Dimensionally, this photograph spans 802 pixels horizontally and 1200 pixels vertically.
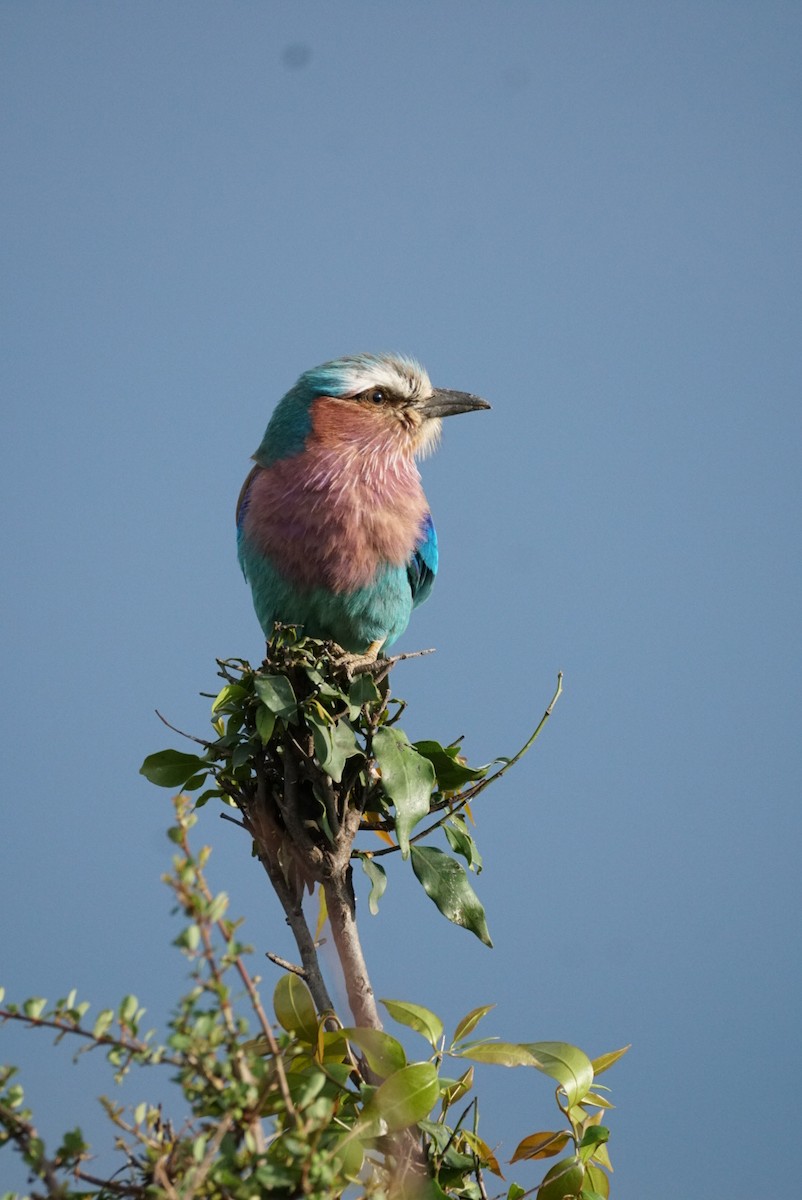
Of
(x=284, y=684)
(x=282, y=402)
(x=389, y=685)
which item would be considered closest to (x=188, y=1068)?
(x=284, y=684)

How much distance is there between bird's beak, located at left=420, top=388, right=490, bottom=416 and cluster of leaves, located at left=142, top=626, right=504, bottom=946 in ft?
5.58

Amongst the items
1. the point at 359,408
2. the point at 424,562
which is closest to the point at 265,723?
the point at 424,562

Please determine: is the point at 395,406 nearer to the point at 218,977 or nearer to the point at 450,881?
the point at 450,881

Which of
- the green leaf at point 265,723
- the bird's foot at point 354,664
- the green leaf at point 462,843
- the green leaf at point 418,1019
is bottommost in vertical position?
the green leaf at point 418,1019

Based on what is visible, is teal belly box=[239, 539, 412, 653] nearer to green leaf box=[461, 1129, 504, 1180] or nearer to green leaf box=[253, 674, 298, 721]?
green leaf box=[253, 674, 298, 721]

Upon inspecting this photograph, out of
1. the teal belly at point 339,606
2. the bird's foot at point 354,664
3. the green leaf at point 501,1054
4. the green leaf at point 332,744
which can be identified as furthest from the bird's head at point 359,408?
the green leaf at point 501,1054

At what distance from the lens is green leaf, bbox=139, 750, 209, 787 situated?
3166mm

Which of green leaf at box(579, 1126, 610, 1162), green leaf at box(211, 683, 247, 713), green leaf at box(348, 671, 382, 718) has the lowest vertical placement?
green leaf at box(579, 1126, 610, 1162)

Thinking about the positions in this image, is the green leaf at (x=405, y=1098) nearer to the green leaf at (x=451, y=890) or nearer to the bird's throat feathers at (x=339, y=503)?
the green leaf at (x=451, y=890)

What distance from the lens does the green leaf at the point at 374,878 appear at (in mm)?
2924

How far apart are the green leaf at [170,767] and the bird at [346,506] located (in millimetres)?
828

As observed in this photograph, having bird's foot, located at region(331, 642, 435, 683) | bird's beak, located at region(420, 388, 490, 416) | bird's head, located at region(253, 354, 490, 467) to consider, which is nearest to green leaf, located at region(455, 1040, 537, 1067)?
bird's foot, located at region(331, 642, 435, 683)

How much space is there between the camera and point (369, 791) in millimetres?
3053

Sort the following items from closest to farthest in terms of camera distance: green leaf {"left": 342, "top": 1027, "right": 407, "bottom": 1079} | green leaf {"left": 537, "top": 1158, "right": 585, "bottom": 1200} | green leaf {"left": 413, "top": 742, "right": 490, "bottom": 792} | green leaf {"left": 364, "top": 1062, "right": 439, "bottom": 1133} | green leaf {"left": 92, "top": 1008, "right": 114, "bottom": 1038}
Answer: green leaf {"left": 92, "top": 1008, "right": 114, "bottom": 1038}
green leaf {"left": 364, "top": 1062, "right": 439, "bottom": 1133}
green leaf {"left": 342, "top": 1027, "right": 407, "bottom": 1079}
green leaf {"left": 537, "top": 1158, "right": 585, "bottom": 1200}
green leaf {"left": 413, "top": 742, "right": 490, "bottom": 792}
